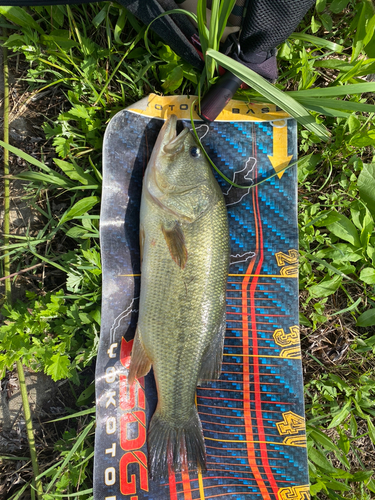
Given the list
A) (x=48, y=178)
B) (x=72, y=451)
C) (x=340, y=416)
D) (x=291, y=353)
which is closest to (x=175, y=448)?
(x=72, y=451)

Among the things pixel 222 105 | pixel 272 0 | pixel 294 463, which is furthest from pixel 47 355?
pixel 272 0

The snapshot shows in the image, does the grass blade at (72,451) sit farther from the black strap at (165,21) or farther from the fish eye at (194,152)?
the black strap at (165,21)

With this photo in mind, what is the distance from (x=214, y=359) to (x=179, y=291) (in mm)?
627

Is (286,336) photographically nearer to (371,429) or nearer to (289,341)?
(289,341)

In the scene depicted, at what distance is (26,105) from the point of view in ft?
8.71

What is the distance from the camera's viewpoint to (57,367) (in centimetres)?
227

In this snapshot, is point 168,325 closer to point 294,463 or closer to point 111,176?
point 111,176

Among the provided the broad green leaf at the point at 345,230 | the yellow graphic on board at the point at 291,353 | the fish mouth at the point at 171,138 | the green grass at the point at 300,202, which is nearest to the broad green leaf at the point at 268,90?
the green grass at the point at 300,202

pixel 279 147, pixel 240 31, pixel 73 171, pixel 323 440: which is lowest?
pixel 323 440

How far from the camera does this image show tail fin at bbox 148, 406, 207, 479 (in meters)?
2.33

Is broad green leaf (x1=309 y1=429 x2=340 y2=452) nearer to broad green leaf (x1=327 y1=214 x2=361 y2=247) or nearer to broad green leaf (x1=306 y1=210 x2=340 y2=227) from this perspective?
broad green leaf (x1=327 y1=214 x2=361 y2=247)

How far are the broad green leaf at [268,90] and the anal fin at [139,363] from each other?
6.79ft

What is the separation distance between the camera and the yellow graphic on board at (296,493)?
2299 mm

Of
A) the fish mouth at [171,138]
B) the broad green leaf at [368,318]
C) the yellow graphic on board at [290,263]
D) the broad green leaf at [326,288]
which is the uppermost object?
the fish mouth at [171,138]
